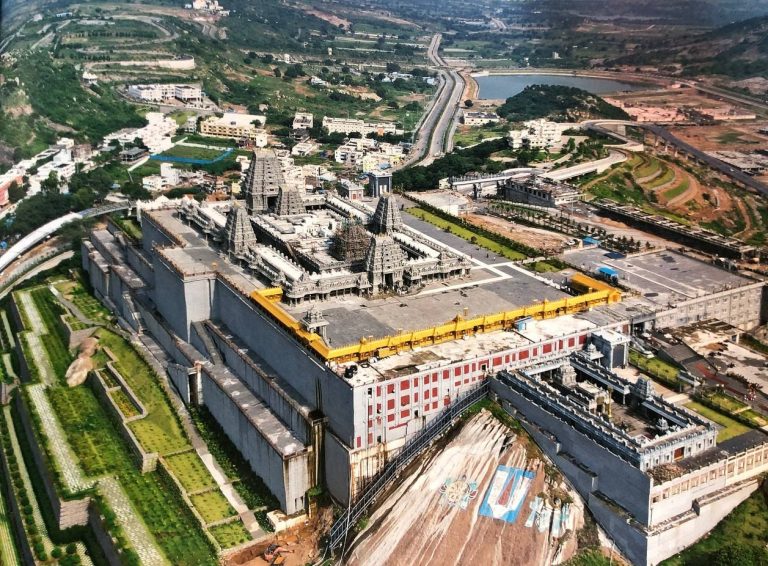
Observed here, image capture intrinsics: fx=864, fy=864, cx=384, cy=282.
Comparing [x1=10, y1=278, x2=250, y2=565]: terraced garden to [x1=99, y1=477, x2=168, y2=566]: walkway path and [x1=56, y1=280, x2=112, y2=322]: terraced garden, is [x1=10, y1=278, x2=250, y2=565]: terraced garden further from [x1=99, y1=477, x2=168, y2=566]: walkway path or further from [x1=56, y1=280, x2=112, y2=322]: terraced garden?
[x1=56, y1=280, x2=112, y2=322]: terraced garden

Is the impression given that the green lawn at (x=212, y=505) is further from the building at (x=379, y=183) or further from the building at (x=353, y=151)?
the building at (x=353, y=151)

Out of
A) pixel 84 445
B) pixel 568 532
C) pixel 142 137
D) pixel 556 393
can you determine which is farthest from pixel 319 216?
pixel 142 137

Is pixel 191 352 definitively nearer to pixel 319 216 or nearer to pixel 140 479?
pixel 140 479

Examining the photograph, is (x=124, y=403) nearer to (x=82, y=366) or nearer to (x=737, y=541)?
(x=82, y=366)

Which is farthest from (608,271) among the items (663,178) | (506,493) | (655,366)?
(663,178)

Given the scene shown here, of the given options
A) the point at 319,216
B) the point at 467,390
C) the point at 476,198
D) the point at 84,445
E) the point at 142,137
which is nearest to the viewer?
the point at 467,390

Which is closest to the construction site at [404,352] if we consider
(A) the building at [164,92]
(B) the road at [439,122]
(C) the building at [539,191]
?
(C) the building at [539,191]

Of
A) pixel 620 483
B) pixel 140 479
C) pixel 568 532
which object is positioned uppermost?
pixel 620 483
